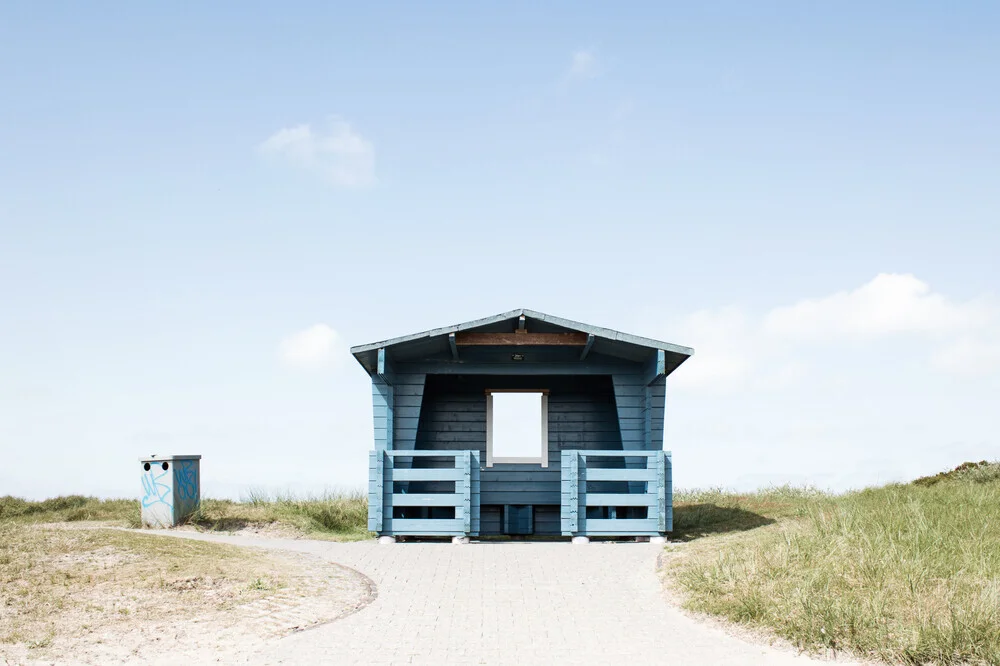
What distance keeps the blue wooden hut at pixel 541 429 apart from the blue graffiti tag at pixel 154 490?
14.9 feet

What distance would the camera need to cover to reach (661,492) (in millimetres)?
14055

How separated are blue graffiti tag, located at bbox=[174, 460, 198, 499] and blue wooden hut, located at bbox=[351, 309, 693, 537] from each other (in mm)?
4423

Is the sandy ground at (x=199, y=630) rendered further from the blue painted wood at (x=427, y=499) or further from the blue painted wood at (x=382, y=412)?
the blue painted wood at (x=382, y=412)

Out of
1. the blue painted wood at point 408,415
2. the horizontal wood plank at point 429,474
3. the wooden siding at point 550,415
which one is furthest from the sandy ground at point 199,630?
the wooden siding at point 550,415

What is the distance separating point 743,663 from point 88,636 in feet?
18.0

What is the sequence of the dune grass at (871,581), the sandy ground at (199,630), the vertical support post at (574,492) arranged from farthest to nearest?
the vertical support post at (574,492)
the sandy ground at (199,630)
the dune grass at (871,581)

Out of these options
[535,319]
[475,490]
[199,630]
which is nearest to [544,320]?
[535,319]

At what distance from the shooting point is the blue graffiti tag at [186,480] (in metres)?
16.8

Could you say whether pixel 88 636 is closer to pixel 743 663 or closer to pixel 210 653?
pixel 210 653

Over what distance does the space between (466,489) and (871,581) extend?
22.7 ft

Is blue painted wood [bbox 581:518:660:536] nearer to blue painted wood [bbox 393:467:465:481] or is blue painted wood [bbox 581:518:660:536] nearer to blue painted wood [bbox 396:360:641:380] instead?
blue painted wood [bbox 393:467:465:481]

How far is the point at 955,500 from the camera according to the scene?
13.8 meters

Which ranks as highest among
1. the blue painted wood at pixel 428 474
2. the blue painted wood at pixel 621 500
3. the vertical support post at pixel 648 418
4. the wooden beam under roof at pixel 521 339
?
the wooden beam under roof at pixel 521 339

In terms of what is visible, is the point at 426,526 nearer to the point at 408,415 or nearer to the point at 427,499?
the point at 427,499
